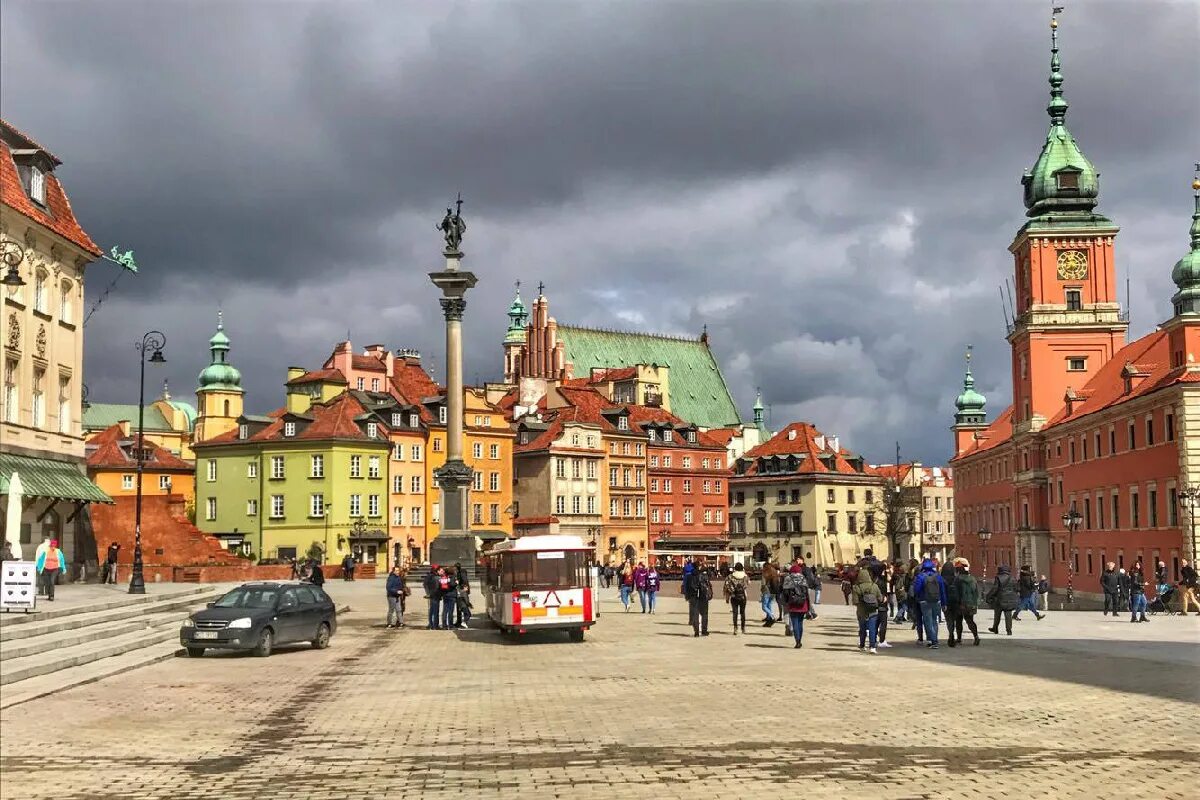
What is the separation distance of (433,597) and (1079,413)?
1997 inches

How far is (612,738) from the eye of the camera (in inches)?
565

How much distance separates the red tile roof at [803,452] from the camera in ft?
403

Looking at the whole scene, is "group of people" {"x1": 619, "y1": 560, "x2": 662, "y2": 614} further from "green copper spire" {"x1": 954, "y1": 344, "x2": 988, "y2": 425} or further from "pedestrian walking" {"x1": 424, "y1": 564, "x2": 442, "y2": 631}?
"green copper spire" {"x1": 954, "y1": 344, "x2": 988, "y2": 425}

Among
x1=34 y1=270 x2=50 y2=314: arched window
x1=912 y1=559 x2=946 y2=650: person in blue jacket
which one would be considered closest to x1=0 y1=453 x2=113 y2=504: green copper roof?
x1=34 y1=270 x2=50 y2=314: arched window

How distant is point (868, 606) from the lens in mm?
25719

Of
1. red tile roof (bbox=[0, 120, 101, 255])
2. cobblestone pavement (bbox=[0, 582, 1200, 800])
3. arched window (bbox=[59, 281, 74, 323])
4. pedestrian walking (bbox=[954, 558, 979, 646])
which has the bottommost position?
cobblestone pavement (bbox=[0, 582, 1200, 800])

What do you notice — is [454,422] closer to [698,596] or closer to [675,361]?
[698,596]

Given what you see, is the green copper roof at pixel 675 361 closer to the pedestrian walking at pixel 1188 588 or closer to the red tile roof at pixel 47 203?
the red tile roof at pixel 47 203

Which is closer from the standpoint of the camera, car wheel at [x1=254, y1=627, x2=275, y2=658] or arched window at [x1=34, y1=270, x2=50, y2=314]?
car wheel at [x1=254, y1=627, x2=275, y2=658]

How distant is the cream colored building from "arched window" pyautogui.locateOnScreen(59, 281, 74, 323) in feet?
0.11

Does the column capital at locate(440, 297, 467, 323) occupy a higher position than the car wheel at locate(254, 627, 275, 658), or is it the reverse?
the column capital at locate(440, 297, 467, 323)

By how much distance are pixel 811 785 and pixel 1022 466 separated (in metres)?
80.6

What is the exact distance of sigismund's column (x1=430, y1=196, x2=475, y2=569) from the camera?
5356cm

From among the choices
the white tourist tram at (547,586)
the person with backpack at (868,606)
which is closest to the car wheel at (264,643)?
the white tourist tram at (547,586)
